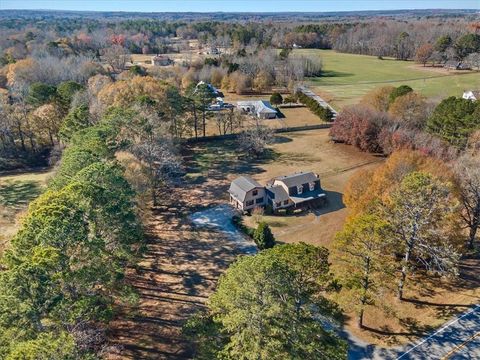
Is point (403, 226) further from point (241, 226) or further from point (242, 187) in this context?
point (242, 187)

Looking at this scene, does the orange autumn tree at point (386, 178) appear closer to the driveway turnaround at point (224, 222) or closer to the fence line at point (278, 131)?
the driveway turnaround at point (224, 222)

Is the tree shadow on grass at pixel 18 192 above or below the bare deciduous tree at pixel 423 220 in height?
below

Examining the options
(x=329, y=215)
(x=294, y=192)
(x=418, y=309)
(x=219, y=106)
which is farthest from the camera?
(x=219, y=106)

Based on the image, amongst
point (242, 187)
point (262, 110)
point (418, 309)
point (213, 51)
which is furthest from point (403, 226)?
point (213, 51)

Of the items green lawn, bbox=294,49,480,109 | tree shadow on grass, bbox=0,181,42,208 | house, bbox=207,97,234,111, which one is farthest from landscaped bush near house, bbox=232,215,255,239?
green lawn, bbox=294,49,480,109

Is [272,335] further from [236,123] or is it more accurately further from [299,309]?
[236,123]

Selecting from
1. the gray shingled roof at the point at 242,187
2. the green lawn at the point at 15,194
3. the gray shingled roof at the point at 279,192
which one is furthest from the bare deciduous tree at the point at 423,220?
the green lawn at the point at 15,194
